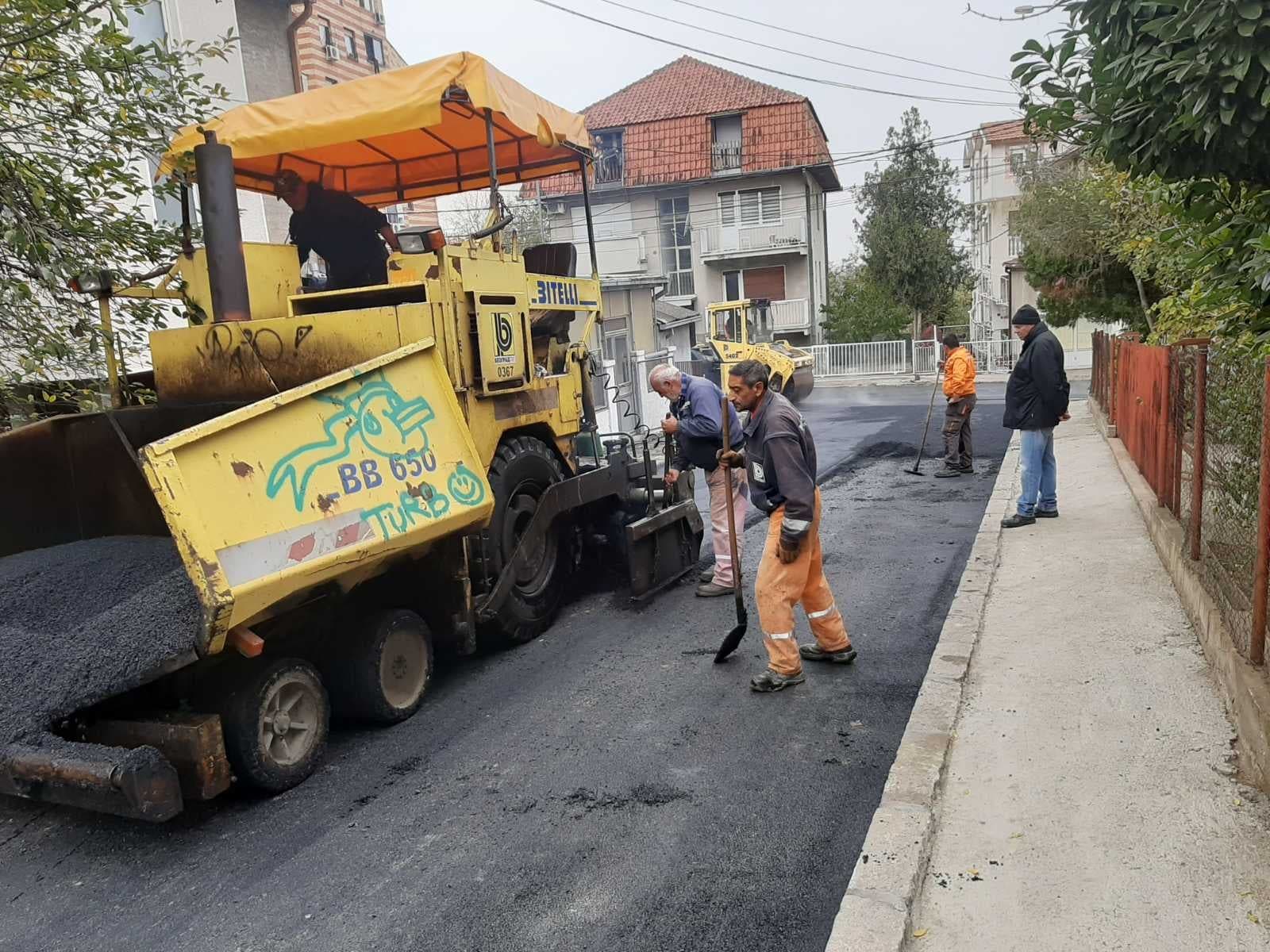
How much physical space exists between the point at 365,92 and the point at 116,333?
1.98 meters

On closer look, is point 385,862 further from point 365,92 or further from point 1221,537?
point 365,92

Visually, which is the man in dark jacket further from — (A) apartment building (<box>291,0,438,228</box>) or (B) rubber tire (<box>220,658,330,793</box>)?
(A) apartment building (<box>291,0,438,228</box>)

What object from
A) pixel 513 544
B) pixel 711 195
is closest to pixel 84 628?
pixel 513 544

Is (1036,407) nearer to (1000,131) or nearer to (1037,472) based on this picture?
(1037,472)

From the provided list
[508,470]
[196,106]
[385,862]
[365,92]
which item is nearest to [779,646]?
[508,470]

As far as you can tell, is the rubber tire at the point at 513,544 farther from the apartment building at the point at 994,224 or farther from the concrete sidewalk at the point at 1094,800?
the apartment building at the point at 994,224

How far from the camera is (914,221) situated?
3275 cm

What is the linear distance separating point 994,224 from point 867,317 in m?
15.4

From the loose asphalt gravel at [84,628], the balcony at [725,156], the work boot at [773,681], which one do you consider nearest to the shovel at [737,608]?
the work boot at [773,681]

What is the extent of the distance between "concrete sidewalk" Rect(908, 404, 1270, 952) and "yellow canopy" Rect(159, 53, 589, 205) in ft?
13.5

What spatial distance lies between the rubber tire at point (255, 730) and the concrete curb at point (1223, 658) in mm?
3638

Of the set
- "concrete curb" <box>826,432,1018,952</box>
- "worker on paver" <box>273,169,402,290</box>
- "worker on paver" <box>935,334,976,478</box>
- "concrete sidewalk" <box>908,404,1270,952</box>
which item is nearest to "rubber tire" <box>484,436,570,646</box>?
"worker on paver" <box>273,169,402,290</box>

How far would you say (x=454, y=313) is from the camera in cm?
493

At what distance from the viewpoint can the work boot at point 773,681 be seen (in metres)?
4.81
